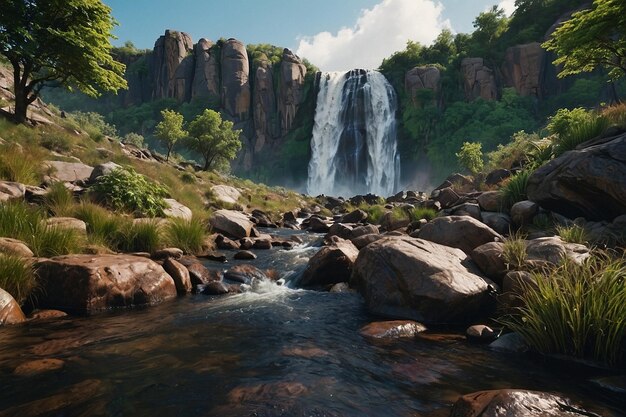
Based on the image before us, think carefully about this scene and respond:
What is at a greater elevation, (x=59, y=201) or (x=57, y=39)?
(x=57, y=39)

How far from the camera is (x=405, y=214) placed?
13.4 m

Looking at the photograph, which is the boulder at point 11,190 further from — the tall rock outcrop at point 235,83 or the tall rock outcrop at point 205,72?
the tall rock outcrop at point 205,72

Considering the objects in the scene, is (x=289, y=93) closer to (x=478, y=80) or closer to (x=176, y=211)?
(x=478, y=80)

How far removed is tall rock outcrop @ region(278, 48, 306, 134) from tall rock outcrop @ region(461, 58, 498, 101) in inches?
970

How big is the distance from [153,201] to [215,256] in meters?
3.03

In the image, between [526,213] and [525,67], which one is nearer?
[526,213]

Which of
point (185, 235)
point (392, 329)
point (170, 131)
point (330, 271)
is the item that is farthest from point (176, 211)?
point (170, 131)

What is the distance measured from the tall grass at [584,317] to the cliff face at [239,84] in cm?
5542

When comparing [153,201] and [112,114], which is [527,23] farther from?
[112,114]

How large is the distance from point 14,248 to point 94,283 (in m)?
1.43

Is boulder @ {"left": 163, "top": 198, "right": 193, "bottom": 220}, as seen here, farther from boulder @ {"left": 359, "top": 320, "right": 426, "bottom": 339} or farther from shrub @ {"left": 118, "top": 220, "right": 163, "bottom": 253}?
boulder @ {"left": 359, "top": 320, "right": 426, "bottom": 339}

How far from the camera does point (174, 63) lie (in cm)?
6081

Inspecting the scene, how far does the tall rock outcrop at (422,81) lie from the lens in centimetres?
4747

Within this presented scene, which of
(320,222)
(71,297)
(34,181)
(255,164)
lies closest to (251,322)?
(71,297)
